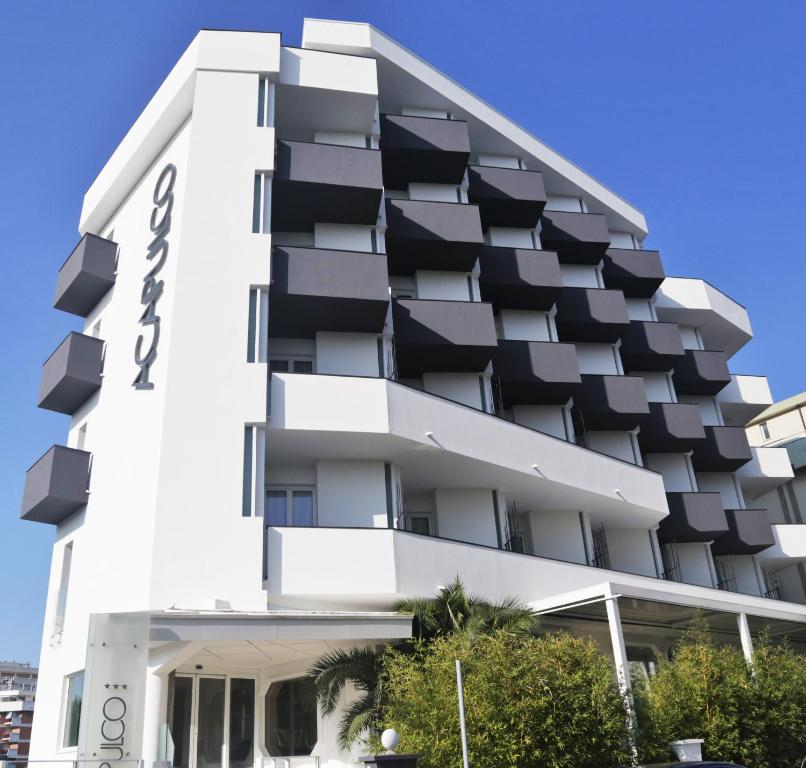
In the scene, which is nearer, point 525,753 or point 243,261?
point 525,753

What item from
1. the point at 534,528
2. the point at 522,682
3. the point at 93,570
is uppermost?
the point at 534,528

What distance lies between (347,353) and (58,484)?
9.07 metres

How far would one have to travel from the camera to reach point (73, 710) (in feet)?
72.6

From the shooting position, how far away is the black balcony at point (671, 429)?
3481 cm

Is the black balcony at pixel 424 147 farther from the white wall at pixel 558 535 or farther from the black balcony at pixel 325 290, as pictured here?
the white wall at pixel 558 535

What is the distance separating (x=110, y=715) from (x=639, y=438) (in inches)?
1054

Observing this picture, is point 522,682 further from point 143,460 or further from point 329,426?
point 143,460

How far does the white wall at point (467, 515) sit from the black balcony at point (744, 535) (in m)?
13.1

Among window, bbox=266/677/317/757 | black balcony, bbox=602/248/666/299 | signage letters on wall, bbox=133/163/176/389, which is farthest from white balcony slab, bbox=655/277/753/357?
window, bbox=266/677/317/757

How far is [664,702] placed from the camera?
1853cm

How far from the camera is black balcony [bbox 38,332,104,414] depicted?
26.1 m

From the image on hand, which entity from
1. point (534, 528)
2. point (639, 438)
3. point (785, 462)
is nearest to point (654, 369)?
point (639, 438)

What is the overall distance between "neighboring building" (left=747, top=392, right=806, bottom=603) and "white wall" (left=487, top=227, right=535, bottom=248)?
15627mm

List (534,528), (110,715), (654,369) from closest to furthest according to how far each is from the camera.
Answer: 1. (110,715)
2. (534,528)
3. (654,369)
